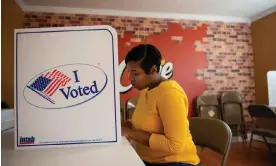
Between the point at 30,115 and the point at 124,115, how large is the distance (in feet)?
10.8

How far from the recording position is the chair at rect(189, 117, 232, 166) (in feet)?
3.68

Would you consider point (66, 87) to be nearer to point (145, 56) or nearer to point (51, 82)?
point (51, 82)

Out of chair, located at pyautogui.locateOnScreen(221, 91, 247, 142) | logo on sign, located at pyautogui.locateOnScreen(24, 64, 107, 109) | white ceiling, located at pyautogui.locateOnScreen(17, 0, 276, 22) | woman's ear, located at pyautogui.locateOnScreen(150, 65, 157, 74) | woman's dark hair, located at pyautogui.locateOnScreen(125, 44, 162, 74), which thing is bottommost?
chair, located at pyautogui.locateOnScreen(221, 91, 247, 142)

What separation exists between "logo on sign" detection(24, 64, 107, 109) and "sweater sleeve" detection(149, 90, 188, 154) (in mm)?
382

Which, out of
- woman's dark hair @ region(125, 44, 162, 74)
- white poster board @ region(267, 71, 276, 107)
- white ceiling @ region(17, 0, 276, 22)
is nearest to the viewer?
woman's dark hair @ region(125, 44, 162, 74)

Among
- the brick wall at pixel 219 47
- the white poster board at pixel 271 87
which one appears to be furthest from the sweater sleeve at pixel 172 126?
the white poster board at pixel 271 87

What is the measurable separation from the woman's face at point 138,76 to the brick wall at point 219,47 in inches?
133

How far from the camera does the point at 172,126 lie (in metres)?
0.97

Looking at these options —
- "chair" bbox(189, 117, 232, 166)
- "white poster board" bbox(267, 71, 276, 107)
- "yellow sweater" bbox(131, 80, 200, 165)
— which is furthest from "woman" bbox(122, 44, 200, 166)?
"white poster board" bbox(267, 71, 276, 107)

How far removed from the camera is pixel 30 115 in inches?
28.3

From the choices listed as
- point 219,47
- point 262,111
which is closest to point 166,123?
point 262,111

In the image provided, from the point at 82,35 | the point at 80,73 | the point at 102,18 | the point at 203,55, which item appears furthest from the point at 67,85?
the point at 203,55

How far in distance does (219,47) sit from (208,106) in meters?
1.28

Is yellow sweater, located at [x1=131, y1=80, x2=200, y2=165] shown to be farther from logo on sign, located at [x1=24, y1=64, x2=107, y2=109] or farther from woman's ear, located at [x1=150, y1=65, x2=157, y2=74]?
logo on sign, located at [x1=24, y1=64, x2=107, y2=109]
